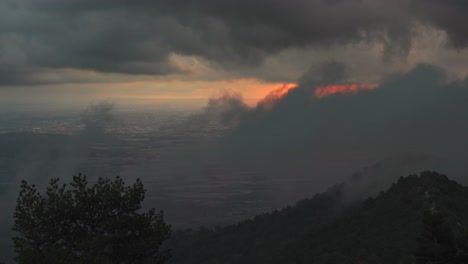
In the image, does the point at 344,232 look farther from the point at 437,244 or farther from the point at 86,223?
the point at 86,223

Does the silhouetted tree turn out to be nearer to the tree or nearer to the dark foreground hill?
the tree

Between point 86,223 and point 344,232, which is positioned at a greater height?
point 86,223

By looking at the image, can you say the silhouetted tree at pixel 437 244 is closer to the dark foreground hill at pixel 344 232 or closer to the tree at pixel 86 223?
the tree at pixel 86 223

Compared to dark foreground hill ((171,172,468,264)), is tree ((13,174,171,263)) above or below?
above

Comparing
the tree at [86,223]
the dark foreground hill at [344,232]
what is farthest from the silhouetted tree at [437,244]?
the dark foreground hill at [344,232]

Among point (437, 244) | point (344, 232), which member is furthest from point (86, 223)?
point (344, 232)

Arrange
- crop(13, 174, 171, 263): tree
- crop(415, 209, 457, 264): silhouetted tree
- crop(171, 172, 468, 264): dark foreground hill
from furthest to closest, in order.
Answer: crop(171, 172, 468, 264): dark foreground hill
crop(415, 209, 457, 264): silhouetted tree
crop(13, 174, 171, 263): tree

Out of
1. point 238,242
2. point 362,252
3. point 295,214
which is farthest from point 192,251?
point 362,252

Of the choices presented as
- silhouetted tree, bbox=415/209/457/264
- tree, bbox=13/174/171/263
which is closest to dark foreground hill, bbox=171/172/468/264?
silhouetted tree, bbox=415/209/457/264
